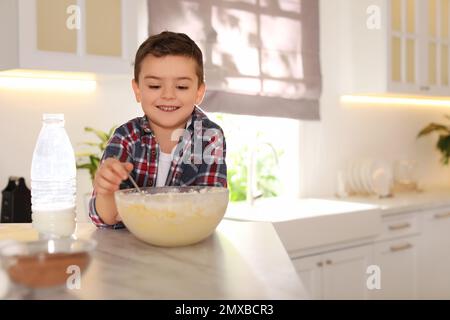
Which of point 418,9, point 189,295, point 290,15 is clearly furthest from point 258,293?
point 418,9

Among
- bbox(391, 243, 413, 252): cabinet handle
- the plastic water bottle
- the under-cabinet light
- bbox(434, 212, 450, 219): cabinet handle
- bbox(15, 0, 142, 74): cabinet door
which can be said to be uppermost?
bbox(15, 0, 142, 74): cabinet door

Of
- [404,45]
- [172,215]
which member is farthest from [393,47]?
[172,215]

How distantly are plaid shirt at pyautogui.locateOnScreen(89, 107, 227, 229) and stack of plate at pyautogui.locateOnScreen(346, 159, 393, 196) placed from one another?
2220 millimetres

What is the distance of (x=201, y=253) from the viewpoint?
0.97 meters

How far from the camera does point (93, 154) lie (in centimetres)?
246

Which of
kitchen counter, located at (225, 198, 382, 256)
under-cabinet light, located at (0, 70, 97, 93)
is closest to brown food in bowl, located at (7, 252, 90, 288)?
under-cabinet light, located at (0, 70, 97, 93)

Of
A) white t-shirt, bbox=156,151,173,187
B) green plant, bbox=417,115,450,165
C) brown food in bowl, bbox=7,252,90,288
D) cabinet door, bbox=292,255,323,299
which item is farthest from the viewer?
green plant, bbox=417,115,450,165

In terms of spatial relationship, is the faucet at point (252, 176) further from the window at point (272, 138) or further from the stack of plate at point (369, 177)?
the stack of plate at point (369, 177)

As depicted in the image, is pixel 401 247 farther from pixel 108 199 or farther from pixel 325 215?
pixel 108 199

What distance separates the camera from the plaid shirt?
1335 millimetres

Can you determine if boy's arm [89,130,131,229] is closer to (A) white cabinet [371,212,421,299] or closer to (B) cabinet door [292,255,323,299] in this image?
(B) cabinet door [292,255,323,299]

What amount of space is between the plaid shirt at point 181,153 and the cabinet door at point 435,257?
2.21 meters

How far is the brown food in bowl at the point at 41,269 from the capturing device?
27.2 inches
